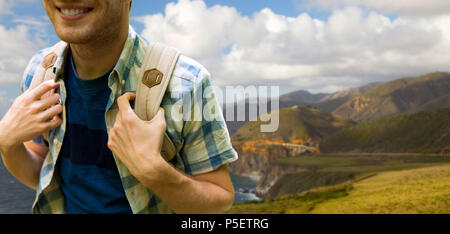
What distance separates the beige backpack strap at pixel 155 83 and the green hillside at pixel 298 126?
14127cm

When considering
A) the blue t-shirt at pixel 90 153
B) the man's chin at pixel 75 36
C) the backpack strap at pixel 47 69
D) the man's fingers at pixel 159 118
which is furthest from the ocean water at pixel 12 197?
the man's fingers at pixel 159 118

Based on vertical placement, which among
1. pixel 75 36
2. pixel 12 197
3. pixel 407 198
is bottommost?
pixel 12 197

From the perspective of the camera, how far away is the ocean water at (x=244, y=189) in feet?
404

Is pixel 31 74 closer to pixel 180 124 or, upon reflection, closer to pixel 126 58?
pixel 126 58

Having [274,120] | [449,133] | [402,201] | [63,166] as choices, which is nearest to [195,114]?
[63,166]

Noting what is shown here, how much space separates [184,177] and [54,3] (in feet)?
4.07

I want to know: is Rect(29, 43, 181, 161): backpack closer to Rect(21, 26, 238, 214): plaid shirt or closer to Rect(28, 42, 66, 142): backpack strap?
Rect(21, 26, 238, 214): plaid shirt

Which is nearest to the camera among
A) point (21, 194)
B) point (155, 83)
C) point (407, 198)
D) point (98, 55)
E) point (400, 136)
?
point (155, 83)

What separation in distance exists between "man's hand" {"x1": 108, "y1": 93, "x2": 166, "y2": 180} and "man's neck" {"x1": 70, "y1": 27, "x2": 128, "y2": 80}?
13.8 inches

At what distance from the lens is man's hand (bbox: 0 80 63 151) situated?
90.5 inches

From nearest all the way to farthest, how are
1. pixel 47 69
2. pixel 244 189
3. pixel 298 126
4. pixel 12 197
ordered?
1. pixel 47 69
2. pixel 244 189
3. pixel 12 197
4. pixel 298 126

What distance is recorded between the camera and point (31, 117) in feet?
7.57

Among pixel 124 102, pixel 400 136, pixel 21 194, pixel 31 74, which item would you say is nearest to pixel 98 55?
pixel 124 102

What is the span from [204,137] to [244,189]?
142 metres
